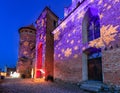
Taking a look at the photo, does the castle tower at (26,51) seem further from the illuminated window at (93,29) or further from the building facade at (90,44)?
the illuminated window at (93,29)

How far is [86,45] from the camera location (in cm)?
1109

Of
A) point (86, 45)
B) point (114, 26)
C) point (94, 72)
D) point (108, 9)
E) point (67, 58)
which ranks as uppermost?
point (108, 9)

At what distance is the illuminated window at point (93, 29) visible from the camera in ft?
35.7

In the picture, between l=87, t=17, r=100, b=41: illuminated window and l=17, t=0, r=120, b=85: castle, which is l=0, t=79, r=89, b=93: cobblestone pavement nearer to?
l=17, t=0, r=120, b=85: castle

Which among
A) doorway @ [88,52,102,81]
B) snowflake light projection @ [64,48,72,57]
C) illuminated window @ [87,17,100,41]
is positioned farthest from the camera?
snowflake light projection @ [64,48,72,57]

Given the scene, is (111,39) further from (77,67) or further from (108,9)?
(77,67)

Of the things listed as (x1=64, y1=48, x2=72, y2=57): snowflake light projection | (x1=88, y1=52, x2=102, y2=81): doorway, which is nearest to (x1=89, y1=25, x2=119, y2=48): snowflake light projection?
(x1=88, y1=52, x2=102, y2=81): doorway

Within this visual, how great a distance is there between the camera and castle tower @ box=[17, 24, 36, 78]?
91.5ft

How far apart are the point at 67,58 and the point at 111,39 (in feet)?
18.9

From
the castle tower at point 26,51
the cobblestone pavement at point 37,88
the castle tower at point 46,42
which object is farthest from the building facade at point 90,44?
the castle tower at point 26,51

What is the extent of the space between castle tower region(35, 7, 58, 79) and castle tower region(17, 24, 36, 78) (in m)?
8.10

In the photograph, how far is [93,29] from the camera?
11211 mm

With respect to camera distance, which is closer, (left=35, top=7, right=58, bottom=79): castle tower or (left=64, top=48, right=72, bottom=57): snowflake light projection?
(left=64, top=48, right=72, bottom=57): snowflake light projection

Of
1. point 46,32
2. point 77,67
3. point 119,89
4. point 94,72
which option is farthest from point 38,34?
point 119,89
